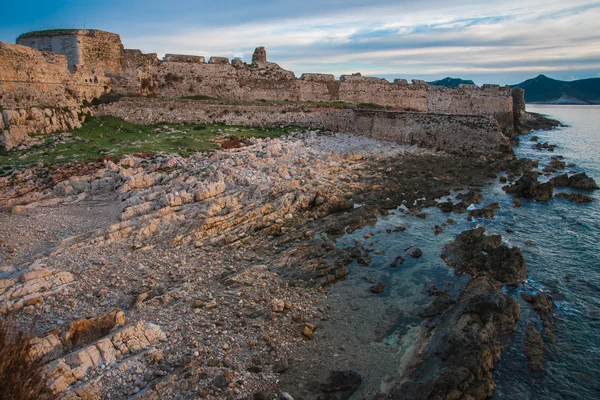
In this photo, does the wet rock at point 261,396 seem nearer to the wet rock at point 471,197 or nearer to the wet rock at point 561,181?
the wet rock at point 471,197

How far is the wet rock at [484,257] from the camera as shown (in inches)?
428

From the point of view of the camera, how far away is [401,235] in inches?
545

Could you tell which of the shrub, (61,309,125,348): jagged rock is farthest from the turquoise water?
(61,309,125,348): jagged rock

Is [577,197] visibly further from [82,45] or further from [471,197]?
[82,45]

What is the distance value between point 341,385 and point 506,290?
18.6 ft

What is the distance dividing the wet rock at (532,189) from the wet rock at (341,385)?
584 inches

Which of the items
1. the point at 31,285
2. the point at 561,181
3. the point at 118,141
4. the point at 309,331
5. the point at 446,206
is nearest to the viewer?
the point at 309,331

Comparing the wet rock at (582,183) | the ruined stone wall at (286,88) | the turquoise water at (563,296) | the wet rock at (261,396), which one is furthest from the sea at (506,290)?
the ruined stone wall at (286,88)

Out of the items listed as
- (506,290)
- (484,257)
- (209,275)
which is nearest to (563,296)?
(506,290)

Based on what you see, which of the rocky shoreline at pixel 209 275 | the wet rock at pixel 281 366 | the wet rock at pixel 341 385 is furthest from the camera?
the wet rock at pixel 281 366

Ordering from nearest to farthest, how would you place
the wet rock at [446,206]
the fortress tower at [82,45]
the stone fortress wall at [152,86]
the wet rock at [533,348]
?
Answer: 1. the wet rock at [533,348]
2. the wet rock at [446,206]
3. the stone fortress wall at [152,86]
4. the fortress tower at [82,45]

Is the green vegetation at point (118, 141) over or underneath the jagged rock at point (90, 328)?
over

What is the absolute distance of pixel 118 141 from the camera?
20578 millimetres

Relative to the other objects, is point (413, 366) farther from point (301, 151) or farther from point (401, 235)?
point (301, 151)
